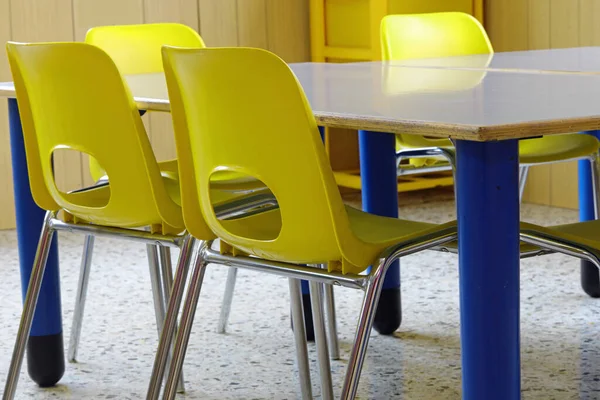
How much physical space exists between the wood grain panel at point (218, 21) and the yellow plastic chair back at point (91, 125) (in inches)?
95.5

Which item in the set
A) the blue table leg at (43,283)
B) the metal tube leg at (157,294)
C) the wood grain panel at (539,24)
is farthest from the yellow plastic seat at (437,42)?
the wood grain panel at (539,24)

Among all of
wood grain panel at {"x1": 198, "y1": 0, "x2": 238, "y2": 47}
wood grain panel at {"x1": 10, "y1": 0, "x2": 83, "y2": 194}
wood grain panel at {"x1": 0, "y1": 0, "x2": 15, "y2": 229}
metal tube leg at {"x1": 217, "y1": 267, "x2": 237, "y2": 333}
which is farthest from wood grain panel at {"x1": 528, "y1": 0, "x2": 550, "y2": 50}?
metal tube leg at {"x1": 217, "y1": 267, "x2": 237, "y2": 333}

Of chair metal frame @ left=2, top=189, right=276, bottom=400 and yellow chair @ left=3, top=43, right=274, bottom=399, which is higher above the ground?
Answer: yellow chair @ left=3, top=43, right=274, bottom=399

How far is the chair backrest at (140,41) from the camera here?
279 centimetres

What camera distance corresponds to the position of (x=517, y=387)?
1408 mm

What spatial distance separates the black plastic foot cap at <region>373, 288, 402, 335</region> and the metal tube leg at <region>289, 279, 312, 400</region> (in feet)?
1.83

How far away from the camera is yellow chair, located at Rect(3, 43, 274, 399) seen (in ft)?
5.94

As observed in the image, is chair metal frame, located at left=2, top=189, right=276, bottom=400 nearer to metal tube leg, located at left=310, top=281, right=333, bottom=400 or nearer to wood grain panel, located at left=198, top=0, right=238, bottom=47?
metal tube leg, located at left=310, top=281, right=333, bottom=400

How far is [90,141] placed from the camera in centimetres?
188

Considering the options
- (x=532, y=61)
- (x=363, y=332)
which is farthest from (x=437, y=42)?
(x=363, y=332)

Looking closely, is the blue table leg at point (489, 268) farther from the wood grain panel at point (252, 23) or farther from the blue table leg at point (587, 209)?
the wood grain panel at point (252, 23)

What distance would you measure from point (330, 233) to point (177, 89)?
0.33 meters

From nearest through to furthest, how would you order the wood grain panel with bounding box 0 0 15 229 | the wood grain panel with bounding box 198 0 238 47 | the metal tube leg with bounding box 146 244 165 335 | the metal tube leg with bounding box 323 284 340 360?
the metal tube leg with bounding box 146 244 165 335, the metal tube leg with bounding box 323 284 340 360, the wood grain panel with bounding box 0 0 15 229, the wood grain panel with bounding box 198 0 238 47

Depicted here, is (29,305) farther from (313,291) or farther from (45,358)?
(313,291)
